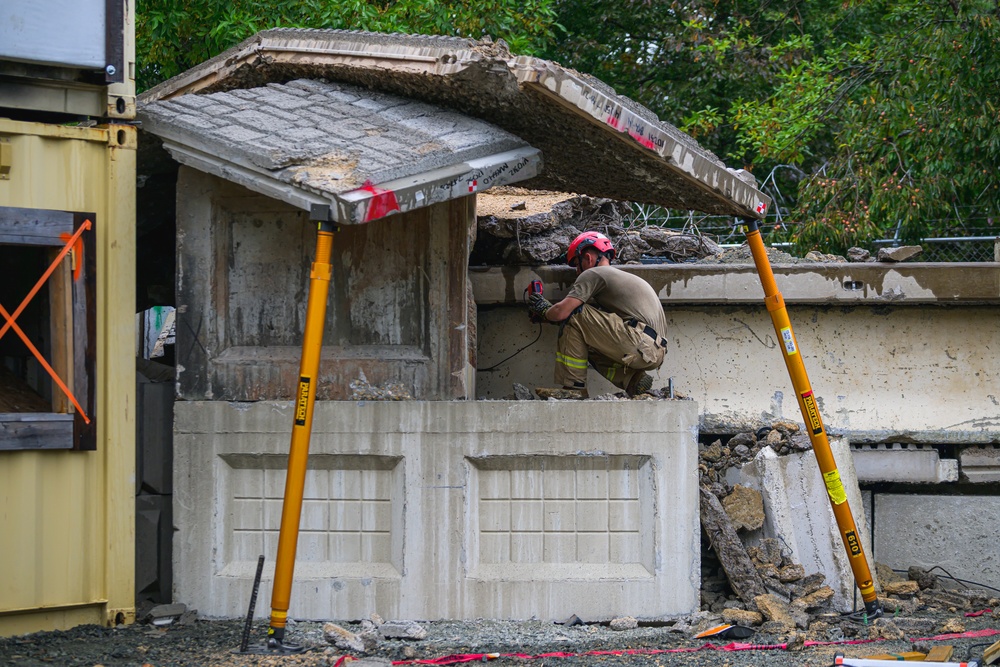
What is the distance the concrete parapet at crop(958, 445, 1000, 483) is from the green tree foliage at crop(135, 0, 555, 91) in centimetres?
674

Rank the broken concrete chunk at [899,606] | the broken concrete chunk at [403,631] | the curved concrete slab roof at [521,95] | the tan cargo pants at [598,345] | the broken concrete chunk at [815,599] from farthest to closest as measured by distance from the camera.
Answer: the tan cargo pants at [598,345] → the broken concrete chunk at [899,606] → the broken concrete chunk at [815,599] → the broken concrete chunk at [403,631] → the curved concrete slab roof at [521,95]

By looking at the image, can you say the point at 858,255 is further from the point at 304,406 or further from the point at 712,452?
the point at 304,406

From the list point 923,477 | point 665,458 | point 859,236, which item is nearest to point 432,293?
point 665,458

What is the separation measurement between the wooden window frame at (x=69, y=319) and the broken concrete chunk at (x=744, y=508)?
357 centimetres

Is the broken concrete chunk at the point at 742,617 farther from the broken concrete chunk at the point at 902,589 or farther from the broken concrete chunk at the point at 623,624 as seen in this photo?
the broken concrete chunk at the point at 902,589

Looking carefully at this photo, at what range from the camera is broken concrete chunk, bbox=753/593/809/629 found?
578 cm

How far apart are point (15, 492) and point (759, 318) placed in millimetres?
4669

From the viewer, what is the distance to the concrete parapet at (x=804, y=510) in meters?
6.38

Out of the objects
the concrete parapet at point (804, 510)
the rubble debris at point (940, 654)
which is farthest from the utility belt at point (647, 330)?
the rubble debris at point (940, 654)

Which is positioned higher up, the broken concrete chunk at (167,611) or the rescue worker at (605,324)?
the rescue worker at (605,324)

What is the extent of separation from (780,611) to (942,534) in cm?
195

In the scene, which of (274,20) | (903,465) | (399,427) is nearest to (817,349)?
(903,465)

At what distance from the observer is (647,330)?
22.6 ft

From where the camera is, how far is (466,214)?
5.92m
